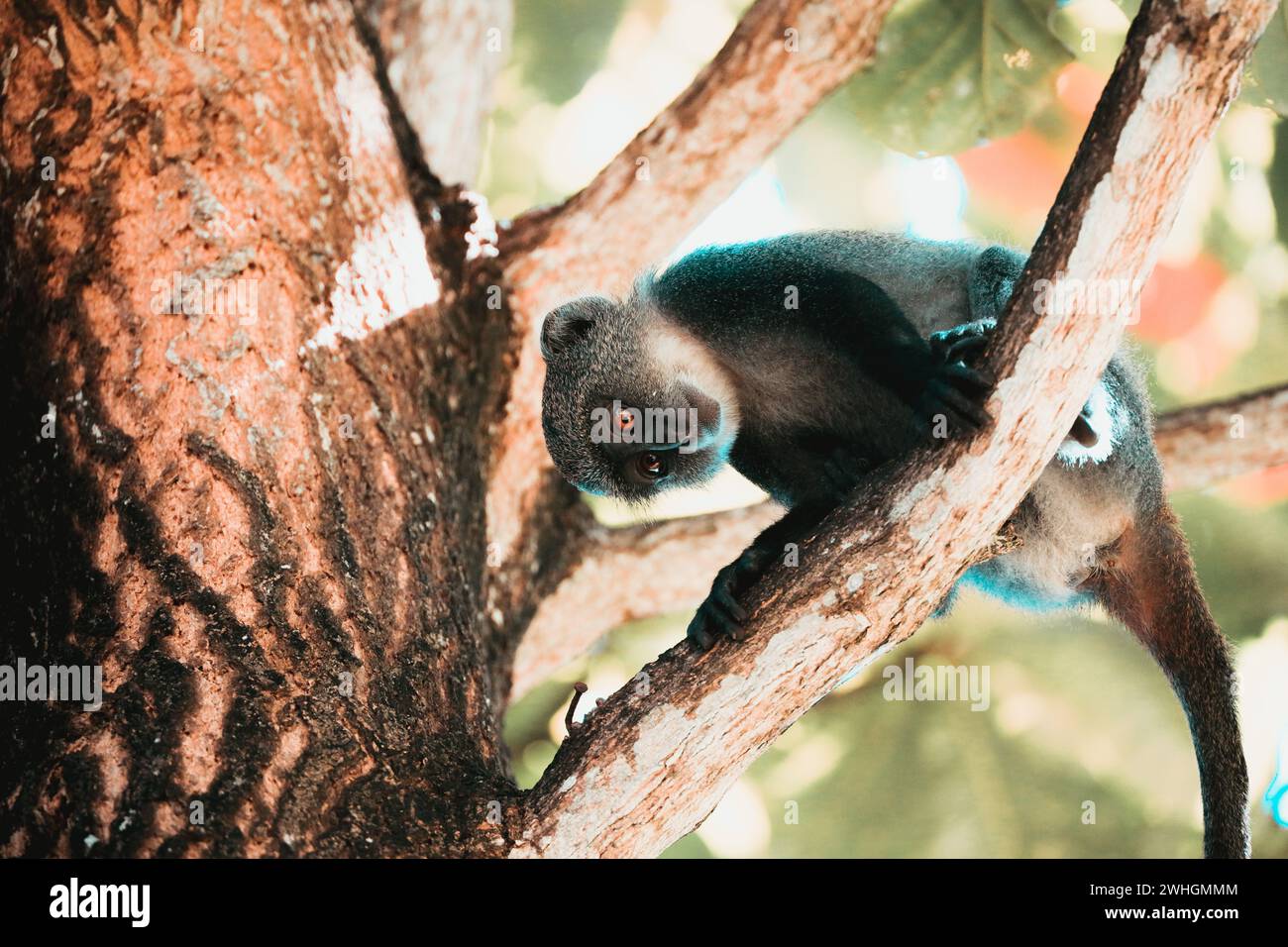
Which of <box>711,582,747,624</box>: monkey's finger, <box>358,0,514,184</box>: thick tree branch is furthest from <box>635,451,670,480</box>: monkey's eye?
<box>358,0,514,184</box>: thick tree branch

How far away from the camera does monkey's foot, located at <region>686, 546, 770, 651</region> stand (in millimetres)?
3131

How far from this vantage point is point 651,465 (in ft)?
15.5

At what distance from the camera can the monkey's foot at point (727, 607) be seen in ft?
10.3

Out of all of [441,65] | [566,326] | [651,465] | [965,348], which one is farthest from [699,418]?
[441,65]

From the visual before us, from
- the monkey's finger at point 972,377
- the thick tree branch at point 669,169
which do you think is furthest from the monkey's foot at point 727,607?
the thick tree branch at point 669,169

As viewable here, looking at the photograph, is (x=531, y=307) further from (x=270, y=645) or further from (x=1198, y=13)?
(x=1198, y=13)

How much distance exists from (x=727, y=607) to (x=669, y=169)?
2.44m

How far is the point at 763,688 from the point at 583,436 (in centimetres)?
200

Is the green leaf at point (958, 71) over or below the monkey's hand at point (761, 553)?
over

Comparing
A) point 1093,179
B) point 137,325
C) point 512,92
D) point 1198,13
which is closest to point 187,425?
point 137,325

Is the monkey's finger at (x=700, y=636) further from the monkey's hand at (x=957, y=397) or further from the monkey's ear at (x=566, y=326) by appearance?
the monkey's ear at (x=566, y=326)

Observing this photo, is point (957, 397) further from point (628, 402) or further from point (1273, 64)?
point (1273, 64)

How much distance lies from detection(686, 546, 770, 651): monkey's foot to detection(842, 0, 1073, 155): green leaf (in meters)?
3.33

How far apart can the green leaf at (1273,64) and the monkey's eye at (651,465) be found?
3022mm
